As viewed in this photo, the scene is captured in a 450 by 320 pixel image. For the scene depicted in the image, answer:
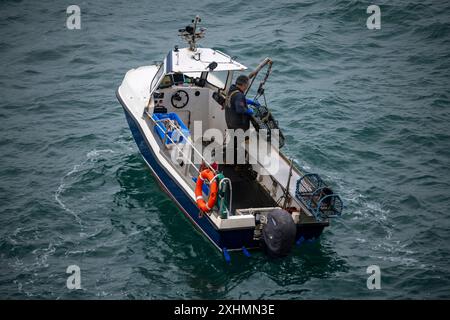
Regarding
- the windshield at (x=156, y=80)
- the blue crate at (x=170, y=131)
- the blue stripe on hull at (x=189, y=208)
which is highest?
the windshield at (x=156, y=80)

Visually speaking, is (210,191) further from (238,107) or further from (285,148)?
(285,148)

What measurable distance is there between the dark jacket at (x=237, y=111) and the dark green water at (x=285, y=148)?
98.8 inches

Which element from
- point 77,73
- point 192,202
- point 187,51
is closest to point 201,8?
point 77,73

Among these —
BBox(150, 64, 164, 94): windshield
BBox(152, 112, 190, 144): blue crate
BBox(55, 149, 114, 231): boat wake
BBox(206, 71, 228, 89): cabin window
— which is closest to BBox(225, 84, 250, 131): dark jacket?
BBox(152, 112, 190, 144): blue crate

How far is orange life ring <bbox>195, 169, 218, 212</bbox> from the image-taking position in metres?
10.2

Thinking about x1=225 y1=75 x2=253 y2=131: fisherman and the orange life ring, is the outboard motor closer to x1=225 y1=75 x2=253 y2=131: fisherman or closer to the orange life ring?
the orange life ring

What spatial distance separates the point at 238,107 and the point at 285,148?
12.7ft

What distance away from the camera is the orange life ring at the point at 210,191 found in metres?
10.2

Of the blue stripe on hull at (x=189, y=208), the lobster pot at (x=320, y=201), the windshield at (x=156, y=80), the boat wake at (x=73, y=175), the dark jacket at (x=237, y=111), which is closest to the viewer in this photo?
the lobster pot at (x=320, y=201)

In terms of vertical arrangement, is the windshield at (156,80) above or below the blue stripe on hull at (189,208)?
above

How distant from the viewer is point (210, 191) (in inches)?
402

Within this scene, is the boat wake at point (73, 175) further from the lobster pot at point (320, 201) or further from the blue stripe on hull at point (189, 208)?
the lobster pot at point (320, 201)

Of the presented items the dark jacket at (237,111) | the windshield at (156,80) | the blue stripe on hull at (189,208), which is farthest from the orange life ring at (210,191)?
the windshield at (156,80)

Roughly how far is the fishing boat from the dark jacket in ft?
1.22
